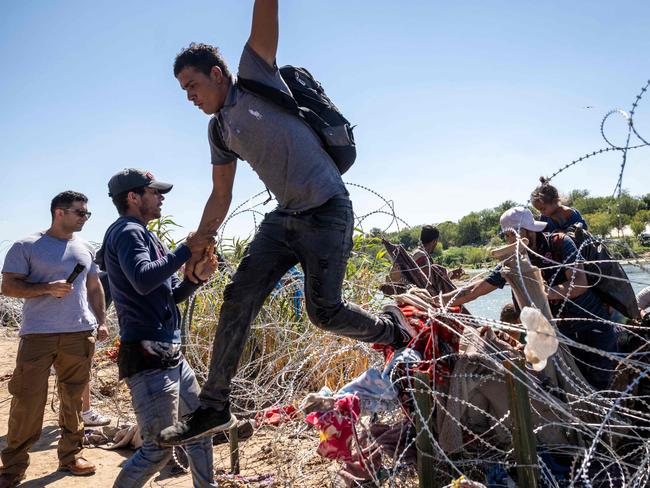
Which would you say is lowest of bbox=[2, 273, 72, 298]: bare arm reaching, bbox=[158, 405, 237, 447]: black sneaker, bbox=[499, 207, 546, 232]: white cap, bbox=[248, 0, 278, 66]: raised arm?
bbox=[158, 405, 237, 447]: black sneaker

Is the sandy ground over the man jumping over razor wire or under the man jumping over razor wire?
under

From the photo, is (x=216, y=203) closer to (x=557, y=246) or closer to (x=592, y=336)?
(x=557, y=246)

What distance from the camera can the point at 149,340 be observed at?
257 centimetres

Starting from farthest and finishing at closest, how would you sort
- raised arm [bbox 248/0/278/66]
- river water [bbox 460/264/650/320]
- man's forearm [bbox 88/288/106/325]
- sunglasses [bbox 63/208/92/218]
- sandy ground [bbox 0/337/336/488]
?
river water [bbox 460/264/650/320]
man's forearm [bbox 88/288/106/325]
sunglasses [bbox 63/208/92/218]
sandy ground [bbox 0/337/336/488]
raised arm [bbox 248/0/278/66]

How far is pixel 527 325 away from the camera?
6.14 ft

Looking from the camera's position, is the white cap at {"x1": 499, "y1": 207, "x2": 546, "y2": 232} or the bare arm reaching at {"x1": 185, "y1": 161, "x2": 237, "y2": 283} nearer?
the bare arm reaching at {"x1": 185, "y1": 161, "x2": 237, "y2": 283}

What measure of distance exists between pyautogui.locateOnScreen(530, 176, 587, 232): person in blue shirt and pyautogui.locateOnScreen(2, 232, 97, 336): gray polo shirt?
12.8 ft

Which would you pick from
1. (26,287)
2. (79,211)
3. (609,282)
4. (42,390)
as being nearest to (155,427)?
(42,390)

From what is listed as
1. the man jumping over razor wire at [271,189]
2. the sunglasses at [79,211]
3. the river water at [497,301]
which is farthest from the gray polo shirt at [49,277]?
the river water at [497,301]

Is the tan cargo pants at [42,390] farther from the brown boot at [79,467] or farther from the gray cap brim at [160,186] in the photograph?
the gray cap brim at [160,186]

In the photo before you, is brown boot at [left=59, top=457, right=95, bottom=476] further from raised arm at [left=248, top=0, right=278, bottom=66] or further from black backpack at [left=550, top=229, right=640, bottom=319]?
black backpack at [left=550, top=229, right=640, bottom=319]

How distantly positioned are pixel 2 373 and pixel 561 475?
7875 mm

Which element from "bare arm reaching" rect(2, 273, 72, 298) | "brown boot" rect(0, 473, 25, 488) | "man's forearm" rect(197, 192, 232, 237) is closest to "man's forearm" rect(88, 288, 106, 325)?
"bare arm reaching" rect(2, 273, 72, 298)

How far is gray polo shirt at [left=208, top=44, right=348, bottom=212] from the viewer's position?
7.75ft
